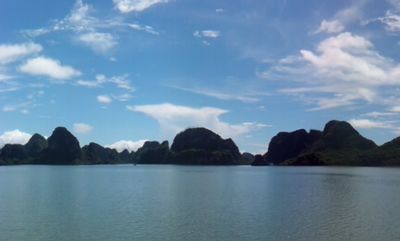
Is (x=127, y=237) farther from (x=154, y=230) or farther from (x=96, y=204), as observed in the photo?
(x=96, y=204)

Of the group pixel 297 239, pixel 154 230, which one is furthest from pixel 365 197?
pixel 154 230

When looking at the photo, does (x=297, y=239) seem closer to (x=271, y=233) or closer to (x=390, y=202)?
(x=271, y=233)

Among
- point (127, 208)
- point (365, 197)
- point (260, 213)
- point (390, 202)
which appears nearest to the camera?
point (260, 213)

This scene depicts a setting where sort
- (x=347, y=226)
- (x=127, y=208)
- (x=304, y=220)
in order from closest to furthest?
(x=347, y=226) < (x=304, y=220) < (x=127, y=208)

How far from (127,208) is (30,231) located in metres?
21.3

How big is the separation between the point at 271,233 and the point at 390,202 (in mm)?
43478

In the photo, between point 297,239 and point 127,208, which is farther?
point 127,208

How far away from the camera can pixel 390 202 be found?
83188 mm

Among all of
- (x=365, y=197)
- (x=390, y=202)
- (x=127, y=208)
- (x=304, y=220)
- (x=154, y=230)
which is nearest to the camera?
(x=154, y=230)

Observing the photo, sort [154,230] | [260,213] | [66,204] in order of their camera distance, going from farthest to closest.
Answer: [66,204], [260,213], [154,230]

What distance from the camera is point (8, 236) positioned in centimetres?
4769

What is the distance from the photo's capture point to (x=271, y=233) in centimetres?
5000

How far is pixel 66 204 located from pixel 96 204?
5128mm

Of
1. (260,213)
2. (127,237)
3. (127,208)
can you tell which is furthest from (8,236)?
(260,213)
